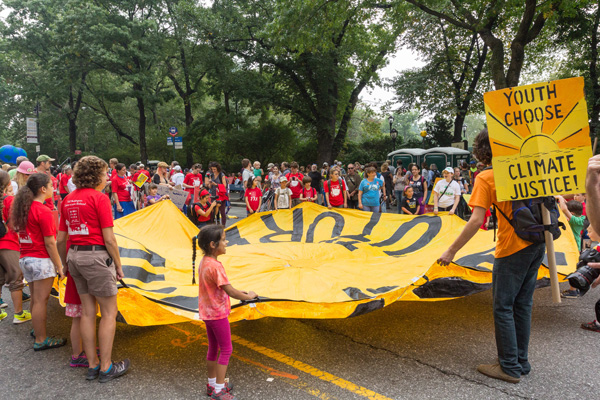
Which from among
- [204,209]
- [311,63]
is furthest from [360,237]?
[311,63]

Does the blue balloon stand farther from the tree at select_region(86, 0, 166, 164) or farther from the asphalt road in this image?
the tree at select_region(86, 0, 166, 164)

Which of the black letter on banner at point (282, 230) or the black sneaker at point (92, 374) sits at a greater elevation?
the black letter on banner at point (282, 230)

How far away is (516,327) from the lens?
354cm

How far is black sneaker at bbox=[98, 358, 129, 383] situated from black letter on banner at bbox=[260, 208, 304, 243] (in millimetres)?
4014

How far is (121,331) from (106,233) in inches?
63.3

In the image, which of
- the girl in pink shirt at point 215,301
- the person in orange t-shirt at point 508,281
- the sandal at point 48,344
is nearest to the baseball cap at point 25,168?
the sandal at point 48,344

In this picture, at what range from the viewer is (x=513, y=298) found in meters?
3.41

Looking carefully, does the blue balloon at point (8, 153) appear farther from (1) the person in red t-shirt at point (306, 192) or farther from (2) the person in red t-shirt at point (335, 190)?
(2) the person in red t-shirt at point (335, 190)

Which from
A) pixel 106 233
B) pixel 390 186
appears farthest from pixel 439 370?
pixel 390 186

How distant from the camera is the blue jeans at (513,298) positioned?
3395mm

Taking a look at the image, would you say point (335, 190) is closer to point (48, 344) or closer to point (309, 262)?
point (309, 262)

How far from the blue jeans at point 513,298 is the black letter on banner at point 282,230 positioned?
4.46 meters

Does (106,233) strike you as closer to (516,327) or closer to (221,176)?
(516,327)

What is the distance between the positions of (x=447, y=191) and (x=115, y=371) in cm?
729
